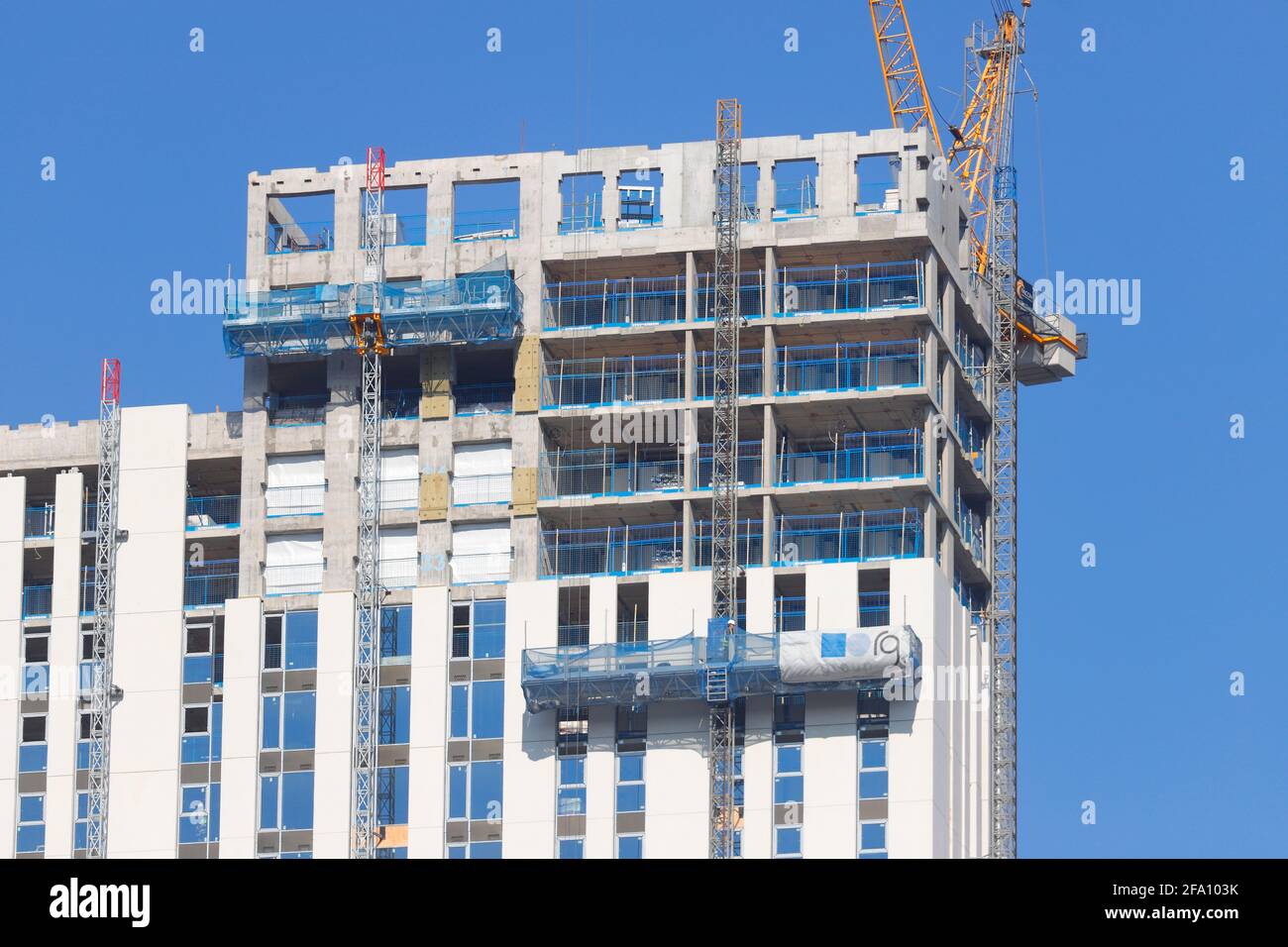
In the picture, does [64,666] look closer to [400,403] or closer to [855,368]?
[400,403]

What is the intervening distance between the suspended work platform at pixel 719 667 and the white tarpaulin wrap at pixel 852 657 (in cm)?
5

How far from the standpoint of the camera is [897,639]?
137125mm

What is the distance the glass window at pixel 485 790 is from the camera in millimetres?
141750

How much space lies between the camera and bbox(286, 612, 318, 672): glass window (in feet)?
483

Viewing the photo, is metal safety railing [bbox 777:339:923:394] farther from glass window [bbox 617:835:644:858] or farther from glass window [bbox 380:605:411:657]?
glass window [bbox 617:835:644:858]

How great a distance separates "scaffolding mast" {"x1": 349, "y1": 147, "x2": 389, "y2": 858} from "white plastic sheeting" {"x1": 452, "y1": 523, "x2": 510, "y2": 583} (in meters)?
4.28

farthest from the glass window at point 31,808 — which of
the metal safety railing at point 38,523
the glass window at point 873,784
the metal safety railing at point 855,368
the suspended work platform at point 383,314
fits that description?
the metal safety railing at point 855,368

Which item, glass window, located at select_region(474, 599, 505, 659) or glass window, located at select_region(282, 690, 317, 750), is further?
glass window, located at select_region(282, 690, 317, 750)

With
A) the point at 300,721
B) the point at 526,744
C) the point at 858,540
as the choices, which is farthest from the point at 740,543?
the point at 300,721

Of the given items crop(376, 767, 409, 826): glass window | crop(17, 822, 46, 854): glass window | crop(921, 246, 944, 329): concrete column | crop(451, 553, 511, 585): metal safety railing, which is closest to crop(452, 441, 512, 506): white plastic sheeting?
crop(451, 553, 511, 585): metal safety railing

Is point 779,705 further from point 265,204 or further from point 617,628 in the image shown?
point 265,204
